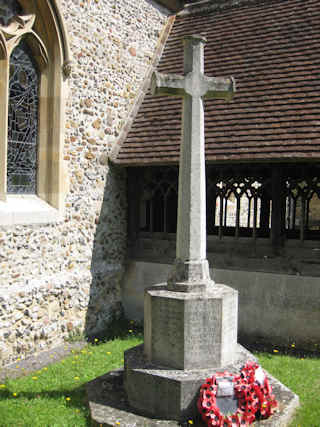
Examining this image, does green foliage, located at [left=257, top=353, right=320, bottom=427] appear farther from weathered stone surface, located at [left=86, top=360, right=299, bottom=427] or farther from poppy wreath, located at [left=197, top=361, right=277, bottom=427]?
poppy wreath, located at [left=197, top=361, right=277, bottom=427]

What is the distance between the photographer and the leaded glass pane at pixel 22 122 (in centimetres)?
687

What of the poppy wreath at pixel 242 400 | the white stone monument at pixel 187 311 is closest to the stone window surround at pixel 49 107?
the white stone monument at pixel 187 311

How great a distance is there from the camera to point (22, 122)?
707 cm

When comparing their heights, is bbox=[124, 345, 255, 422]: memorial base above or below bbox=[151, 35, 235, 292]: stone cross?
below

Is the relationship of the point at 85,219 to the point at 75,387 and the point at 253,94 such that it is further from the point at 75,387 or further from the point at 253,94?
the point at 253,94

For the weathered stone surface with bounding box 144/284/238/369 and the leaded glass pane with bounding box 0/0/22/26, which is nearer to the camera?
the weathered stone surface with bounding box 144/284/238/369

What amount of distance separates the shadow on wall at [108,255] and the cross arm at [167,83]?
386 cm

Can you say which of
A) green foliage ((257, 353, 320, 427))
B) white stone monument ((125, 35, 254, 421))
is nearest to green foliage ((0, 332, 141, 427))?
white stone monument ((125, 35, 254, 421))

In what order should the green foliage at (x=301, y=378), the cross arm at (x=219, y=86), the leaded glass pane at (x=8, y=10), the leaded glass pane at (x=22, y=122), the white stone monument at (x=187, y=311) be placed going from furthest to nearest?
the leaded glass pane at (x=22, y=122)
the leaded glass pane at (x=8, y=10)
the cross arm at (x=219, y=86)
the green foliage at (x=301, y=378)
the white stone monument at (x=187, y=311)

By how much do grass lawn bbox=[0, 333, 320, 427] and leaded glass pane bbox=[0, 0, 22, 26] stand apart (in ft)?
16.3

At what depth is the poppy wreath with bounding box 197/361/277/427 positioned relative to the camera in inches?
166

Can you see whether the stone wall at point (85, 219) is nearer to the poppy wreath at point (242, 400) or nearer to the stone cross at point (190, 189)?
the stone cross at point (190, 189)

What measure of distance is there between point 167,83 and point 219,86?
60cm

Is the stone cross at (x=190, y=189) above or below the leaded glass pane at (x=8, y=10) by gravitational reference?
below
